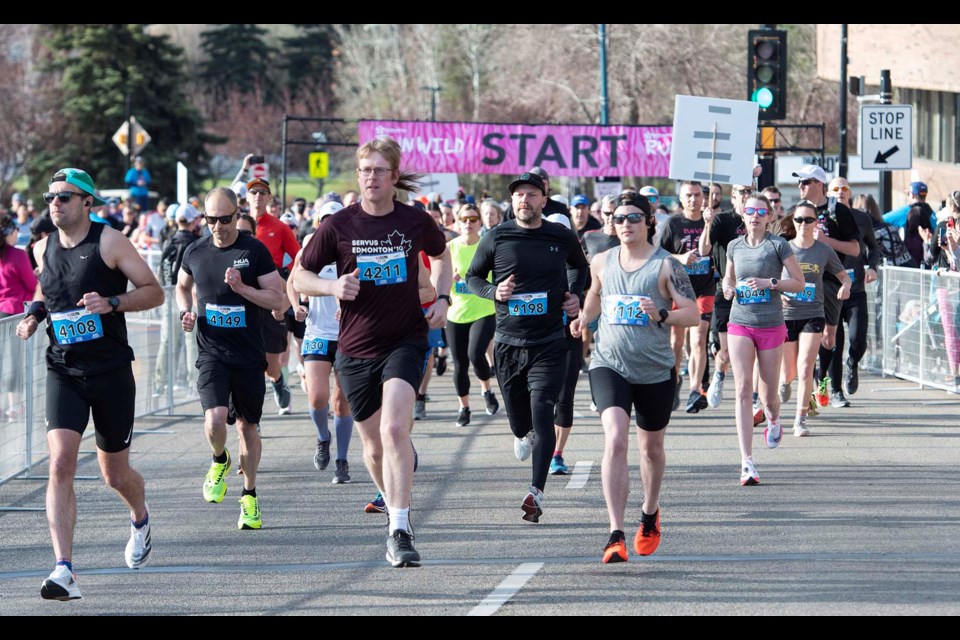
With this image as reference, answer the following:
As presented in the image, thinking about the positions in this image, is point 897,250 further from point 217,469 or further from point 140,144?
point 140,144

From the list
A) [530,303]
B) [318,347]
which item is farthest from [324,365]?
[530,303]

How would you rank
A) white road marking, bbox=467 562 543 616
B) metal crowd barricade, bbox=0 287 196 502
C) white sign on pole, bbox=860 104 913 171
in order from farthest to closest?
1. white sign on pole, bbox=860 104 913 171
2. metal crowd barricade, bbox=0 287 196 502
3. white road marking, bbox=467 562 543 616

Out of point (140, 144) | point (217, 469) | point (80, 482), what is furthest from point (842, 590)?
point (140, 144)

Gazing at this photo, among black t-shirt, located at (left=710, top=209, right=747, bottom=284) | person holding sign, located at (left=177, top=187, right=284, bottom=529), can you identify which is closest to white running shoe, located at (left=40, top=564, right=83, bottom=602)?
person holding sign, located at (left=177, top=187, right=284, bottom=529)

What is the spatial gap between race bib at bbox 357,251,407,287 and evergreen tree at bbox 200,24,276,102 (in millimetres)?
87407

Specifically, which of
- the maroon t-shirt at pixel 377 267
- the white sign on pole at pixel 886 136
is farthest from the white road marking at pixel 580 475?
the white sign on pole at pixel 886 136

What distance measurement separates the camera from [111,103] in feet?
200

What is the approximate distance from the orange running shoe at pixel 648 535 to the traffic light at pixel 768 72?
12.7 m

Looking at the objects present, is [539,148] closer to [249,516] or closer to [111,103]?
[249,516]

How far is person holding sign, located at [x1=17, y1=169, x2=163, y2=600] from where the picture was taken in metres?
7.47

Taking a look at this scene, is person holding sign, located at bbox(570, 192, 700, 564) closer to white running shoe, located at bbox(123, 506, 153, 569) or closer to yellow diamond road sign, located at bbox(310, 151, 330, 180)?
white running shoe, located at bbox(123, 506, 153, 569)
